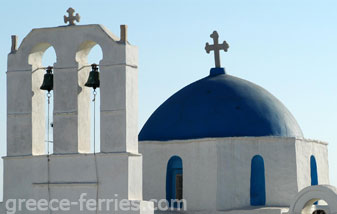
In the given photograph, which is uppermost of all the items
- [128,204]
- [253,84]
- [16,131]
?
[253,84]

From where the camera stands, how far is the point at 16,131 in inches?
651

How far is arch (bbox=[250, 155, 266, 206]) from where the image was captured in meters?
23.3

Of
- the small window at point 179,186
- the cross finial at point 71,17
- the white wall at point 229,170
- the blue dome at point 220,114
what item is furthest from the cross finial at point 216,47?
the cross finial at point 71,17

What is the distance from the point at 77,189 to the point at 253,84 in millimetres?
9897

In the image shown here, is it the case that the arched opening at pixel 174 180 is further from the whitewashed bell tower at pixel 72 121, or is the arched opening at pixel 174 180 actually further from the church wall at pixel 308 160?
the whitewashed bell tower at pixel 72 121

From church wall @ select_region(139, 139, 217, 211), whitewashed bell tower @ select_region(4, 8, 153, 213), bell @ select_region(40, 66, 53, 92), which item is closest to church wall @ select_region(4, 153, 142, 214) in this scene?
whitewashed bell tower @ select_region(4, 8, 153, 213)

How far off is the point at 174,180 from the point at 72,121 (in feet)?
25.9

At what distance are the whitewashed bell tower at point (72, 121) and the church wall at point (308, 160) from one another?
8.49 meters

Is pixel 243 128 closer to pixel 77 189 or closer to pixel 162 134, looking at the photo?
pixel 162 134

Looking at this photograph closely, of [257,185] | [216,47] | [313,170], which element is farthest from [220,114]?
[313,170]

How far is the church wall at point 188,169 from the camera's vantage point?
75.6ft

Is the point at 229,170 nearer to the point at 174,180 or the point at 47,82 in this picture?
the point at 174,180

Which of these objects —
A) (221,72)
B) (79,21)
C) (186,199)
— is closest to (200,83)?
(221,72)

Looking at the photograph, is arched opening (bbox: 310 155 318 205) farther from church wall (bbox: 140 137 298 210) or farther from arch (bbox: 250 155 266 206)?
arch (bbox: 250 155 266 206)
